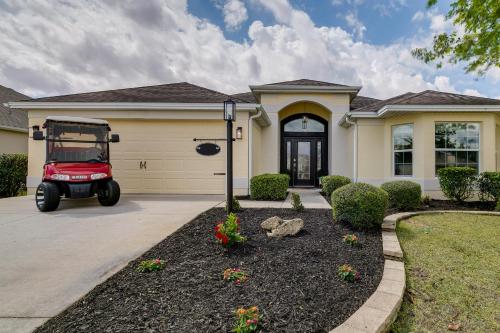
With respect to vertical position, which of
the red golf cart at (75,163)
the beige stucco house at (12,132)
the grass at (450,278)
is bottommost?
the grass at (450,278)

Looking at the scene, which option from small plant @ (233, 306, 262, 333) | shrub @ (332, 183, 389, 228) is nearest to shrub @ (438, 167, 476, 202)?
shrub @ (332, 183, 389, 228)

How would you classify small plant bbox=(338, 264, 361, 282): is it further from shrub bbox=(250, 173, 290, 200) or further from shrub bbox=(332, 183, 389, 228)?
shrub bbox=(250, 173, 290, 200)

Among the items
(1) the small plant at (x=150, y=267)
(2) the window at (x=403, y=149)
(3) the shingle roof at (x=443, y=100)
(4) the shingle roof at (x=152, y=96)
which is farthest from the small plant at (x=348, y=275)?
(2) the window at (x=403, y=149)

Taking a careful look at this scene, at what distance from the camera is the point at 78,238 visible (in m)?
4.09

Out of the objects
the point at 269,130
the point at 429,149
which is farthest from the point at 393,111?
the point at 269,130

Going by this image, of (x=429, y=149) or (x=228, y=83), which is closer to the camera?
(x=429, y=149)

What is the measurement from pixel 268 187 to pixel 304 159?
4962 mm

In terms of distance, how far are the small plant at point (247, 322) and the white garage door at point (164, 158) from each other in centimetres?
727

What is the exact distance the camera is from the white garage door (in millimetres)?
9062

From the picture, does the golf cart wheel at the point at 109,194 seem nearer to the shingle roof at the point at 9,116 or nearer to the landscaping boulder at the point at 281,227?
the landscaping boulder at the point at 281,227

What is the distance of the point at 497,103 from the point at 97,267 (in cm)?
1140

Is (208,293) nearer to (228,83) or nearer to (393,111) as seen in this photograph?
(393,111)

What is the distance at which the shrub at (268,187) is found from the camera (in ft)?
26.2

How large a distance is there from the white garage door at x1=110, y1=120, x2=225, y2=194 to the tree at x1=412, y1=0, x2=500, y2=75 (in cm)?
763
